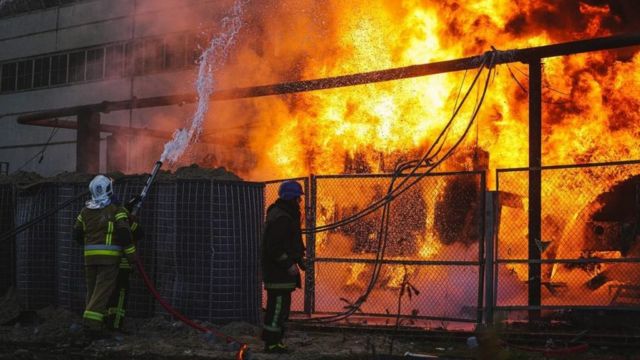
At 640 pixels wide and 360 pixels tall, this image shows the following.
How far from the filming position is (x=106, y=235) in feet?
25.1

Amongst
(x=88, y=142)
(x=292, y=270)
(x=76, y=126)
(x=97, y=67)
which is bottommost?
(x=292, y=270)

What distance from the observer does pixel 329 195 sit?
40.1 feet

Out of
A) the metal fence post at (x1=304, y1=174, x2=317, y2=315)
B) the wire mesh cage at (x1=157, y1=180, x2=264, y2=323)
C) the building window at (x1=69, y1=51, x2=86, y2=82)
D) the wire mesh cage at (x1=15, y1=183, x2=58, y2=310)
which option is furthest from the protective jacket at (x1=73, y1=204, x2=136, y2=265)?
the building window at (x1=69, y1=51, x2=86, y2=82)

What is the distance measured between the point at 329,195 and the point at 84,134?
19.6 ft

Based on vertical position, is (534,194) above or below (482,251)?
above

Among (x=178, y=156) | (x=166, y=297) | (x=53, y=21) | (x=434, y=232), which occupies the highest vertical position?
(x=53, y=21)

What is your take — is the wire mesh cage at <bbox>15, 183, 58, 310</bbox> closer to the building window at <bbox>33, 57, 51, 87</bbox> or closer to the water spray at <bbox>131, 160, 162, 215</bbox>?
the water spray at <bbox>131, 160, 162, 215</bbox>

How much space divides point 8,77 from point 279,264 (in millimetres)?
24744

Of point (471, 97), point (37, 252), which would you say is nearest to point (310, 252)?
point (37, 252)

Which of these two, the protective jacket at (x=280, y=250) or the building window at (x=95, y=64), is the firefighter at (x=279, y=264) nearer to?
the protective jacket at (x=280, y=250)

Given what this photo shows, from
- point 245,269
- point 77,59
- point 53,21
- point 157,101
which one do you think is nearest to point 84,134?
point 157,101

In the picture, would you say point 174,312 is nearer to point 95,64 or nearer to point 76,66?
point 95,64

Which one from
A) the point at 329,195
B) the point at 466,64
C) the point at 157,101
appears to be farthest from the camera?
the point at 157,101

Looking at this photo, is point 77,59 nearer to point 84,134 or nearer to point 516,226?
point 84,134
